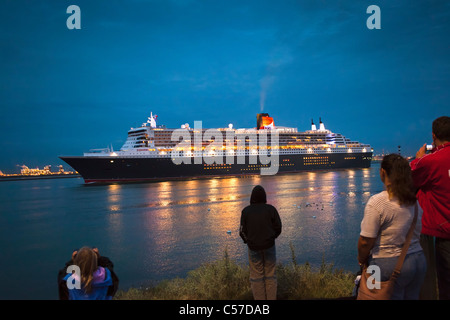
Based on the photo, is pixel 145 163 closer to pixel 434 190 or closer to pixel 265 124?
pixel 265 124

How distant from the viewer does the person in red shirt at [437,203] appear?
2510 millimetres

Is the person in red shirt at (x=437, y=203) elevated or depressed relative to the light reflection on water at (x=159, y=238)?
elevated

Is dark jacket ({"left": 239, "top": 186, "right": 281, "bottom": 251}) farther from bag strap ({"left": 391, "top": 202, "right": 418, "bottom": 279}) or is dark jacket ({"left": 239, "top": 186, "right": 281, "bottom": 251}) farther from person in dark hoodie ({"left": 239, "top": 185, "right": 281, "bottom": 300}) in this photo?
bag strap ({"left": 391, "top": 202, "right": 418, "bottom": 279})

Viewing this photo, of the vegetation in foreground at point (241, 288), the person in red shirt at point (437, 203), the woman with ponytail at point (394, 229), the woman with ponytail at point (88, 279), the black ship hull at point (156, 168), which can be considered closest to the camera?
the woman with ponytail at point (394, 229)

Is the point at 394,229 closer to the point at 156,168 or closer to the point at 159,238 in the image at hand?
the point at 159,238

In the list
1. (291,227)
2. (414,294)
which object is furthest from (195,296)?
(291,227)

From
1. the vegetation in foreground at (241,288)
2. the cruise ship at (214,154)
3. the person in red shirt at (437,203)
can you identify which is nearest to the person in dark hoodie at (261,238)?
the vegetation in foreground at (241,288)

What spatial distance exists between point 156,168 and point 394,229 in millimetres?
41260

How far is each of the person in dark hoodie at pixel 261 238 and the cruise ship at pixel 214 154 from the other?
38734 mm

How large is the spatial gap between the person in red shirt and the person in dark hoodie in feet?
5.14

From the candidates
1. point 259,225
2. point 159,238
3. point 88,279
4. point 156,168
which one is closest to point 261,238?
point 259,225

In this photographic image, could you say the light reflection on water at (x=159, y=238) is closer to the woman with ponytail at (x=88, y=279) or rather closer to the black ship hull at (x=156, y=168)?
the woman with ponytail at (x=88, y=279)

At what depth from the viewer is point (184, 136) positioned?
46844 millimetres
